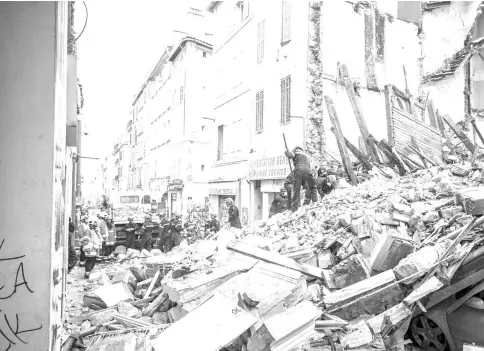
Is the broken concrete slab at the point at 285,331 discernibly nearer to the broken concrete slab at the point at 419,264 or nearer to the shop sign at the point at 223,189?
the broken concrete slab at the point at 419,264

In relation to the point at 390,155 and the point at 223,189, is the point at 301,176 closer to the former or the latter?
the point at 390,155

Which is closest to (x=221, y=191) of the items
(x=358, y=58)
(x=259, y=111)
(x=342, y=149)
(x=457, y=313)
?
(x=259, y=111)

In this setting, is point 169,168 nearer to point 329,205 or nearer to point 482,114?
point 482,114

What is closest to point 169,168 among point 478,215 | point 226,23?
point 226,23

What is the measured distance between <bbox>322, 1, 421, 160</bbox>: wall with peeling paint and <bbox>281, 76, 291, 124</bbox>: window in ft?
4.51

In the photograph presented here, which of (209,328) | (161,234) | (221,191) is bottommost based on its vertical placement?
(161,234)

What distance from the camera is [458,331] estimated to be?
3844mm

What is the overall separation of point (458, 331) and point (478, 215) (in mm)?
1792

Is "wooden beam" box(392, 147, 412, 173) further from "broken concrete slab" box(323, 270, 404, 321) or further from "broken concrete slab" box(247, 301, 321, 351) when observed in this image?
"broken concrete slab" box(247, 301, 321, 351)

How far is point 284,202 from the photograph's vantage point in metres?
11.3

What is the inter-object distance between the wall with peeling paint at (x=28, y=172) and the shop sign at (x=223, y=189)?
15.1 metres

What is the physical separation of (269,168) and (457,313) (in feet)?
33.9

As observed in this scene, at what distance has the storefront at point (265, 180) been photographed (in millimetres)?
13242

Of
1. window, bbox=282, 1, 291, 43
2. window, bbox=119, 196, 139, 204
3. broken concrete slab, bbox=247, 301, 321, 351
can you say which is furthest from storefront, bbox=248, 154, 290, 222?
window, bbox=119, 196, 139, 204
